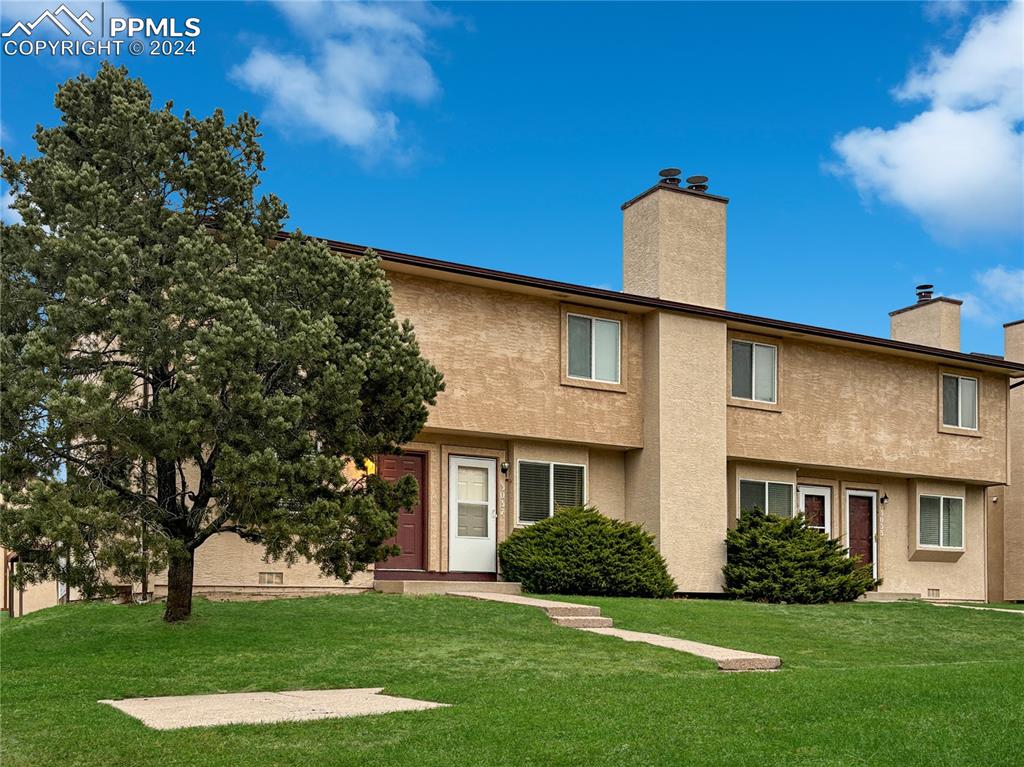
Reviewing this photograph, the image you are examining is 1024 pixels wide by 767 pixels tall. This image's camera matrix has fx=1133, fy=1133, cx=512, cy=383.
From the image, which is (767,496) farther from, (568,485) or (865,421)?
(568,485)

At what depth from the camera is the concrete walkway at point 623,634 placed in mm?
13109

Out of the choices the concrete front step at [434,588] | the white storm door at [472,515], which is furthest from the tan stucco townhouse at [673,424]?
the concrete front step at [434,588]

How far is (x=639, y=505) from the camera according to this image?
2170 cm

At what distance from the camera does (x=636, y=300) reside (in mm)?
21078

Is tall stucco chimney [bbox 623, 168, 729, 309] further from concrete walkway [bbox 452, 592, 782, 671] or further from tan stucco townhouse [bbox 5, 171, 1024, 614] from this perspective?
concrete walkway [bbox 452, 592, 782, 671]

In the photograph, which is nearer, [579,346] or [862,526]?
[579,346]

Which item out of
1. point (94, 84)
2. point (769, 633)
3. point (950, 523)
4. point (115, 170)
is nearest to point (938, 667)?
point (769, 633)

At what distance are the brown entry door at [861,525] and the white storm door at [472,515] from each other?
362 inches

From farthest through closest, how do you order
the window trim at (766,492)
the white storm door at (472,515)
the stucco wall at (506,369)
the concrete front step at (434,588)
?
the window trim at (766,492), the white storm door at (472,515), the stucco wall at (506,369), the concrete front step at (434,588)

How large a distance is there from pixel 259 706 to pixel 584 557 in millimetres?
9985

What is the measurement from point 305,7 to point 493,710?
12972mm

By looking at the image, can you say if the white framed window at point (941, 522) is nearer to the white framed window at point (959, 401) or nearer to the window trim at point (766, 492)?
the white framed window at point (959, 401)

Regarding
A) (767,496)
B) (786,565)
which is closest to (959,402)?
(767,496)

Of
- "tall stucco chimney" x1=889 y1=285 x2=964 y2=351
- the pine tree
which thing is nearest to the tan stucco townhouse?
"tall stucco chimney" x1=889 y1=285 x2=964 y2=351
